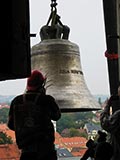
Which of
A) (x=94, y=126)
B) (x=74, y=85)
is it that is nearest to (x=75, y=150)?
(x=94, y=126)

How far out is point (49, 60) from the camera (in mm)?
3764

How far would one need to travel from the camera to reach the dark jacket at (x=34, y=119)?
2.66 meters

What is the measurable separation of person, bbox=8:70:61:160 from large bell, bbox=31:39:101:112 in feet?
2.45

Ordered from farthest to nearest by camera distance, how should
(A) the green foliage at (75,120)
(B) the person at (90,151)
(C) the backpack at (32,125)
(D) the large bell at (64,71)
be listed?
1. (A) the green foliage at (75,120)
2. (D) the large bell at (64,71)
3. (B) the person at (90,151)
4. (C) the backpack at (32,125)

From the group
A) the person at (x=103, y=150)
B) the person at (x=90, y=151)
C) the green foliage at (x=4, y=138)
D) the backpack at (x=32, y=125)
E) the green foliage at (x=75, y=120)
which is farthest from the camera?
the green foliage at (x=75, y=120)

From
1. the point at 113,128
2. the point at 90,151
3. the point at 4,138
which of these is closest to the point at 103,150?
the point at 113,128

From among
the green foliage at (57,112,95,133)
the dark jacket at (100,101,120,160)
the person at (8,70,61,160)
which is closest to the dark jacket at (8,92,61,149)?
the person at (8,70,61,160)

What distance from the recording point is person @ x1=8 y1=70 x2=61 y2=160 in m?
2.67

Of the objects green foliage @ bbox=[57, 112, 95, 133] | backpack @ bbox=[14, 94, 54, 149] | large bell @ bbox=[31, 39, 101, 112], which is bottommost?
green foliage @ bbox=[57, 112, 95, 133]

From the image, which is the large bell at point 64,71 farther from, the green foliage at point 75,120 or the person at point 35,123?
the person at point 35,123

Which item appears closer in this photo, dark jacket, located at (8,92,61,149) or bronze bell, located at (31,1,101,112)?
dark jacket, located at (8,92,61,149)

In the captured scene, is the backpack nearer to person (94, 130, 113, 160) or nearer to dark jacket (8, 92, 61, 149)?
dark jacket (8, 92, 61, 149)

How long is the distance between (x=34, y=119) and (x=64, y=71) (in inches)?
45.6

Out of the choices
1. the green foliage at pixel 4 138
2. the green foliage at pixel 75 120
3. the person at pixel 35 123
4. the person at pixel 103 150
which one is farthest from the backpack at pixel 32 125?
the green foliage at pixel 75 120
